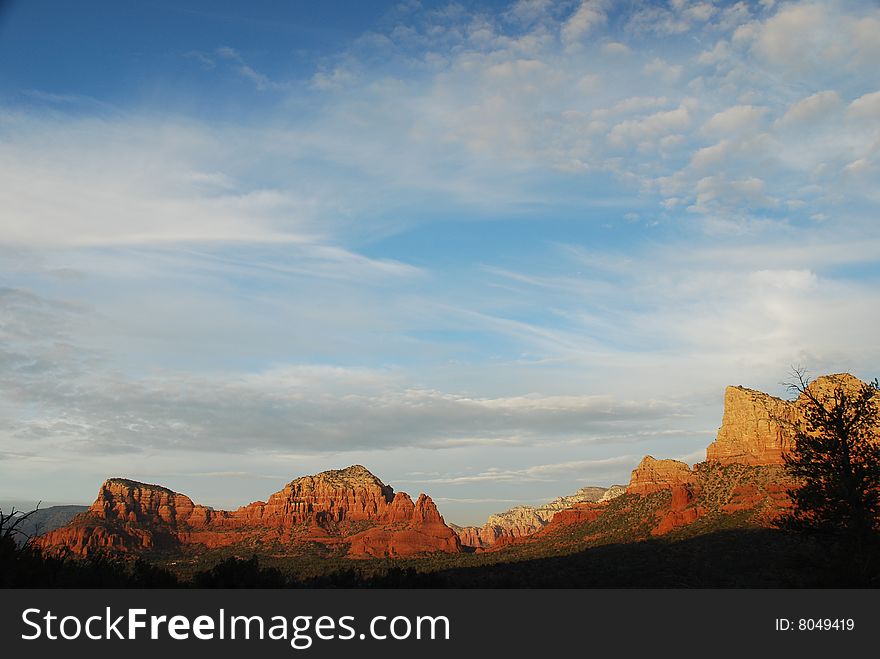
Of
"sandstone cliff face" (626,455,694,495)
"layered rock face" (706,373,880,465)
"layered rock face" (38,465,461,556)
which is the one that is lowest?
"layered rock face" (38,465,461,556)

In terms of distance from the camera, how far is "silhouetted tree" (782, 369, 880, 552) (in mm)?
26266

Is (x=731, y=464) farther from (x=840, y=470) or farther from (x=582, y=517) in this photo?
(x=840, y=470)

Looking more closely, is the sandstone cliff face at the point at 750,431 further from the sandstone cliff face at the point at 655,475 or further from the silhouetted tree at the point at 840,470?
the silhouetted tree at the point at 840,470

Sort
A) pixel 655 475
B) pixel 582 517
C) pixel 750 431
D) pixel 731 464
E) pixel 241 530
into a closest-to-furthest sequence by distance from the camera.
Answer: pixel 731 464 < pixel 750 431 < pixel 582 517 < pixel 655 475 < pixel 241 530

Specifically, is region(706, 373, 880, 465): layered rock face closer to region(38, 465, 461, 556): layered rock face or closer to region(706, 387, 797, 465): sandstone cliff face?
region(706, 387, 797, 465): sandstone cliff face

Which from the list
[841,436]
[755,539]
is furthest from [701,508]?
[841,436]

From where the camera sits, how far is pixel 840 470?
89.1 feet

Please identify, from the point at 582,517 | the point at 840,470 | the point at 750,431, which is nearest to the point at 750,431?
the point at 750,431

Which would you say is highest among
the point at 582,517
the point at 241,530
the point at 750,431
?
the point at 750,431

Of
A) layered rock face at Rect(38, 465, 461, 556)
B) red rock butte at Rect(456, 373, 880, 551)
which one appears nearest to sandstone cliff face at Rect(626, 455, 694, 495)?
red rock butte at Rect(456, 373, 880, 551)

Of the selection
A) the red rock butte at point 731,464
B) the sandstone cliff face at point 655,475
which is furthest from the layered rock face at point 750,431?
the sandstone cliff face at point 655,475
